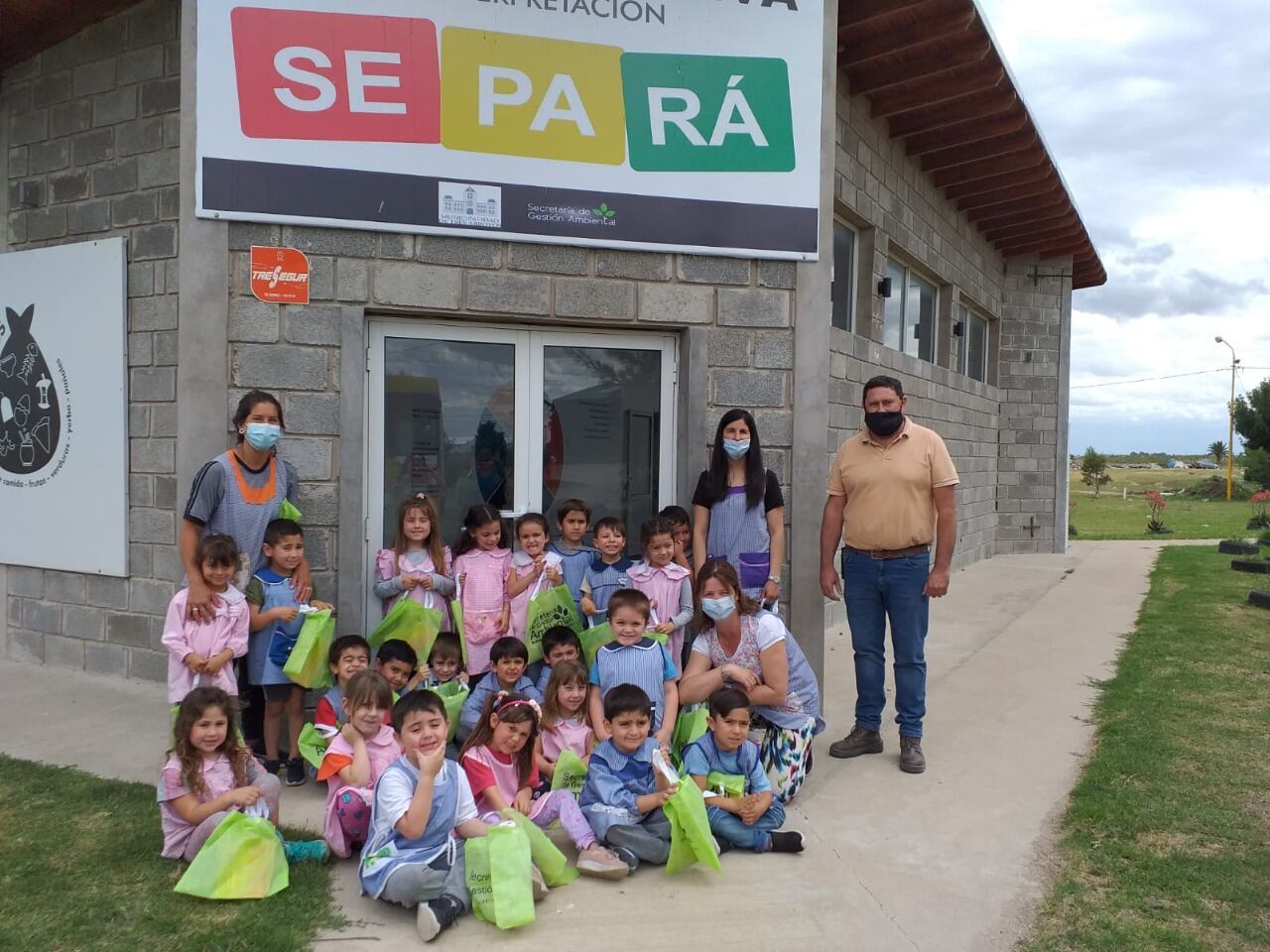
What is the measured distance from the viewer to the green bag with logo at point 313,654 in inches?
163

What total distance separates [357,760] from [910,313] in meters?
8.70

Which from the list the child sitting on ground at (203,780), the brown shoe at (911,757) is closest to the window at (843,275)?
the brown shoe at (911,757)

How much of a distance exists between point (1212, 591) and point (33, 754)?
1116 cm

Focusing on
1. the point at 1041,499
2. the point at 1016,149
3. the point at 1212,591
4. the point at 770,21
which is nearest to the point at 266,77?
the point at 770,21

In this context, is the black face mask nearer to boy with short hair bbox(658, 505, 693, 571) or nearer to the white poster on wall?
boy with short hair bbox(658, 505, 693, 571)

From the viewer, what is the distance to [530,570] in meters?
4.56

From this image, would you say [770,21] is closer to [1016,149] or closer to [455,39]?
[455,39]

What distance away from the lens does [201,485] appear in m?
4.15

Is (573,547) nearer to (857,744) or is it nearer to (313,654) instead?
(313,654)

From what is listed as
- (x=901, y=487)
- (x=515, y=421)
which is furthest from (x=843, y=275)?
(x=515, y=421)

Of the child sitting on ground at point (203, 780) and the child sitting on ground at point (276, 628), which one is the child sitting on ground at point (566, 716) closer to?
the child sitting on ground at point (203, 780)

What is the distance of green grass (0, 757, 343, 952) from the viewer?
288 centimetres

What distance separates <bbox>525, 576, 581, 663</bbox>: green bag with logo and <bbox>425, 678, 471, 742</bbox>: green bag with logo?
0.37 meters

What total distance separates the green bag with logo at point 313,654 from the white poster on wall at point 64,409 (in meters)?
2.32
